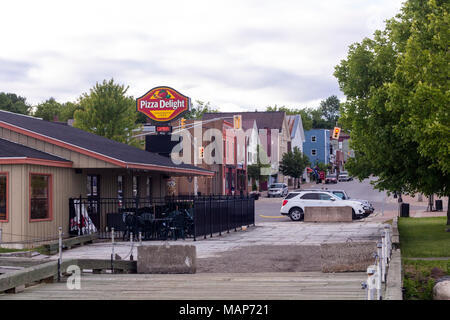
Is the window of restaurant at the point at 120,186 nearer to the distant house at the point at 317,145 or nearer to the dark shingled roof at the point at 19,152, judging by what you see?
the dark shingled roof at the point at 19,152

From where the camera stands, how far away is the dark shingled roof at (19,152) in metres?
21.0

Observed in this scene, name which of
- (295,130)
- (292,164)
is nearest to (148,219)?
(292,164)

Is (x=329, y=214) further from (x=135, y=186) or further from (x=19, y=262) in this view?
(x=19, y=262)

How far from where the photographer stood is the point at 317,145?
136 meters

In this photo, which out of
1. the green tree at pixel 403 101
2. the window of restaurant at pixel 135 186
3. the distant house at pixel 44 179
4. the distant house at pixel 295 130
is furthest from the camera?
the distant house at pixel 295 130

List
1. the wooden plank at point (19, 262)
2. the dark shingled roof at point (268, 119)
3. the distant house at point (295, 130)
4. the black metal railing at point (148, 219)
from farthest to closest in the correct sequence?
the distant house at point (295, 130), the dark shingled roof at point (268, 119), the black metal railing at point (148, 219), the wooden plank at point (19, 262)

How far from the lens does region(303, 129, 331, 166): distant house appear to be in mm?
134375

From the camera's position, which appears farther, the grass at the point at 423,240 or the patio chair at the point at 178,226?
the patio chair at the point at 178,226

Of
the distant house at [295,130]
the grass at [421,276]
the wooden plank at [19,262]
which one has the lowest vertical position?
the grass at [421,276]

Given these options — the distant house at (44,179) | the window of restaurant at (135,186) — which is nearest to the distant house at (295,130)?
the window of restaurant at (135,186)

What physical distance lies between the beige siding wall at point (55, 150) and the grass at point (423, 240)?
1097cm

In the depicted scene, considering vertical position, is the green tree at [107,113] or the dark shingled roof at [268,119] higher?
the dark shingled roof at [268,119]

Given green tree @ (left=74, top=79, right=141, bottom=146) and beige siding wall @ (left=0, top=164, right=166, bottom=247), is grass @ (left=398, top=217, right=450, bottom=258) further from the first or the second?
green tree @ (left=74, top=79, right=141, bottom=146)

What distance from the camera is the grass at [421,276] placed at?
40.2 feet
